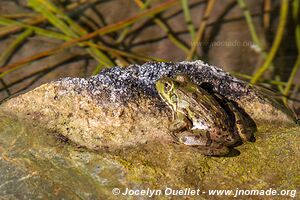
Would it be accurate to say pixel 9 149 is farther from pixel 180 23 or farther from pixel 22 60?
pixel 180 23

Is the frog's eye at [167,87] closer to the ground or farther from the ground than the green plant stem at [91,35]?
closer to the ground

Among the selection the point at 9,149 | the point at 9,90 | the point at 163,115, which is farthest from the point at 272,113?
the point at 9,90

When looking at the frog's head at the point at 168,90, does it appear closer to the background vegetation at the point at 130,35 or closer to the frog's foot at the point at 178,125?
the frog's foot at the point at 178,125

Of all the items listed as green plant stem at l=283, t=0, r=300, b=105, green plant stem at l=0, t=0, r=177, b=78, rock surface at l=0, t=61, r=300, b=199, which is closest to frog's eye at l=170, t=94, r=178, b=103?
rock surface at l=0, t=61, r=300, b=199

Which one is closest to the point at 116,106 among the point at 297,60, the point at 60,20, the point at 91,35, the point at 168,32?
the point at 91,35

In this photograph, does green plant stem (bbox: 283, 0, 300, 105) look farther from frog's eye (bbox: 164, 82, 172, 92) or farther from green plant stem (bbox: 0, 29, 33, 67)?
green plant stem (bbox: 0, 29, 33, 67)

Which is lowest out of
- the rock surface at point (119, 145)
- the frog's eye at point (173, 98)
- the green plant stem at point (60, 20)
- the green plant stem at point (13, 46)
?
the rock surface at point (119, 145)

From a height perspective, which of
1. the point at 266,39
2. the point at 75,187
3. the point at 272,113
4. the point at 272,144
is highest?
the point at 266,39

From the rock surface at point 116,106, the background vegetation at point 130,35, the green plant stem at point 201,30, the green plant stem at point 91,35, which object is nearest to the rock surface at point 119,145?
the rock surface at point 116,106
